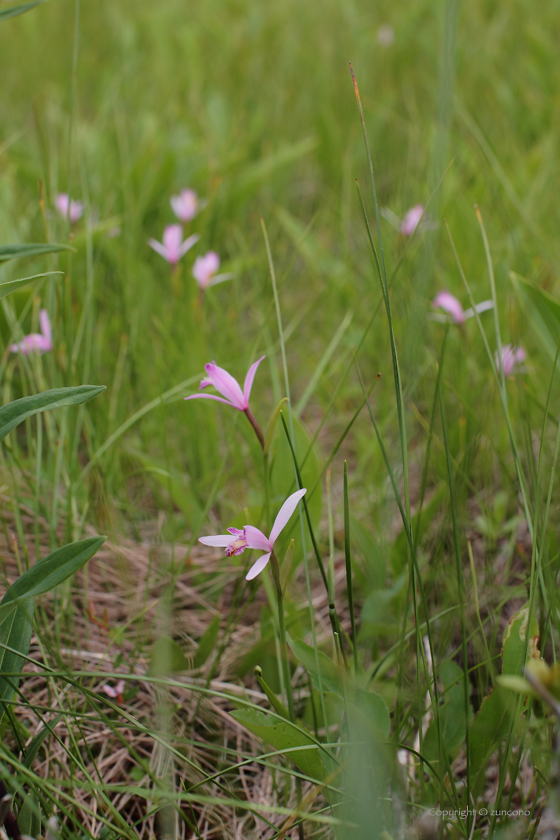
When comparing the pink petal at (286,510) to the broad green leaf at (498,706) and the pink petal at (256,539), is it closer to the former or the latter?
the pink petal at (256,539)

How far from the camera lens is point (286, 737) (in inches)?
22.1

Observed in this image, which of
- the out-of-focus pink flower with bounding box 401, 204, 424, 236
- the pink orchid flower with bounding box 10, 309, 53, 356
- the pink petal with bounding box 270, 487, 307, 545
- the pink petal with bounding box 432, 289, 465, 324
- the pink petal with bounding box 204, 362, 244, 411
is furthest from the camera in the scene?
the out-of-focus pink flower with bounding box 401, 204, 424, 236

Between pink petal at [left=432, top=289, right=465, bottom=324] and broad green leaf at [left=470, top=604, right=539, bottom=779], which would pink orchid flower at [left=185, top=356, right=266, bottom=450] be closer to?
broad green leaf at [left=470, top=604, right=539, bottom=779]

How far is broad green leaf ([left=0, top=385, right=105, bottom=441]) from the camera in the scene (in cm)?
52

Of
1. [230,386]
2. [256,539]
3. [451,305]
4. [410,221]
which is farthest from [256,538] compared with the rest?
[410,221]

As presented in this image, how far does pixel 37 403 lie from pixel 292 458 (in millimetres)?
441

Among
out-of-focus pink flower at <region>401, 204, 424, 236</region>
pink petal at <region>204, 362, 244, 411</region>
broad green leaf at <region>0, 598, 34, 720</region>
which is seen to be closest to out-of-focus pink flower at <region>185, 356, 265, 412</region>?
pink petal at <region>204, 362, 244, 411</region>

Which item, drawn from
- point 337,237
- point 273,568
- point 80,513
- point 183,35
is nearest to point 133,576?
point 80,513

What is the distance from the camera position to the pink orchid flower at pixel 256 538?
20.4 inches

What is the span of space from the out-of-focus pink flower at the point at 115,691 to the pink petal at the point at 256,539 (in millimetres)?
319

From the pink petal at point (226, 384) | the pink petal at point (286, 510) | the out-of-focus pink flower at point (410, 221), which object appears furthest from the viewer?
the out-of-focus pink flower at point (410, 221)

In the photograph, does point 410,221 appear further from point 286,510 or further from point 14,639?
point 14,639

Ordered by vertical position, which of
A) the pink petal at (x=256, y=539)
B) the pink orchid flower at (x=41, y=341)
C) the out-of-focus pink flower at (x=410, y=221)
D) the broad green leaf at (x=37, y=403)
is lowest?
the out-of-focus pink flower at (x=410, y=221)

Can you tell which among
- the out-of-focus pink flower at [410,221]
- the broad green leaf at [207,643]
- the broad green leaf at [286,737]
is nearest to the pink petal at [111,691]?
the broad green leaf at [207,643]
